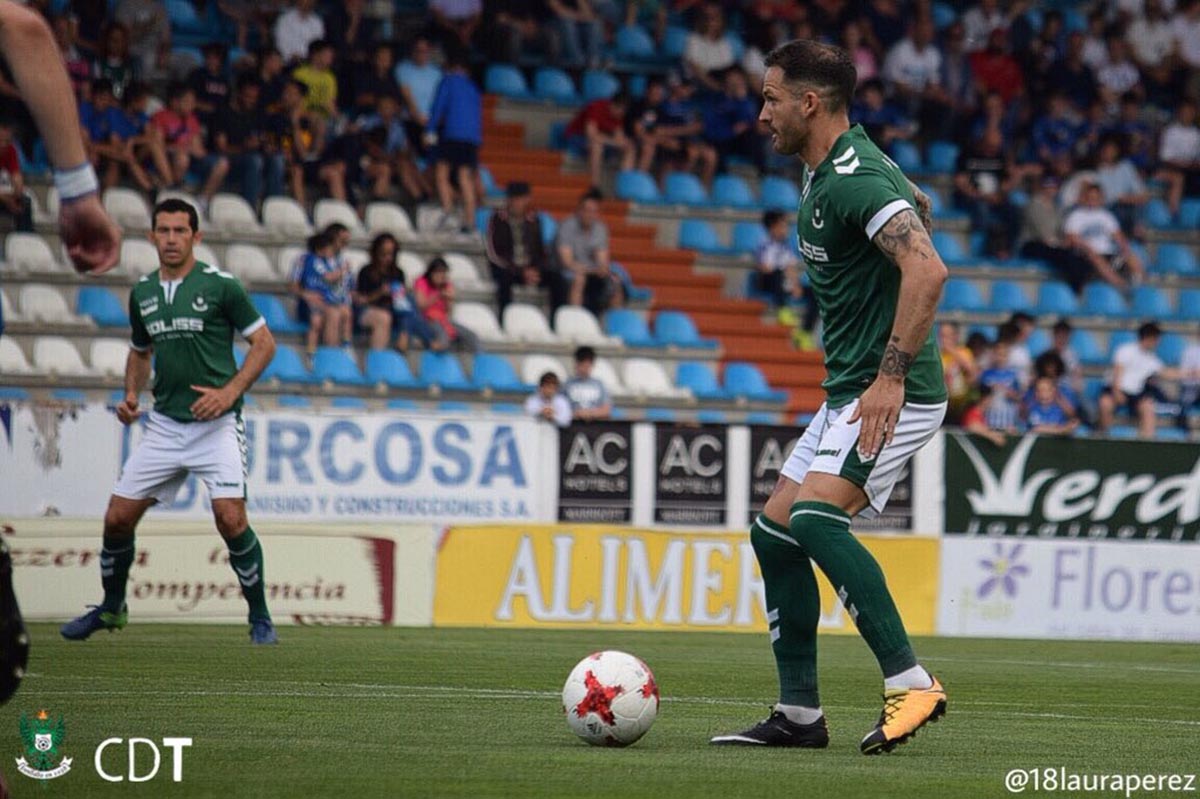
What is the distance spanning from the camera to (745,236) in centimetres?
2427

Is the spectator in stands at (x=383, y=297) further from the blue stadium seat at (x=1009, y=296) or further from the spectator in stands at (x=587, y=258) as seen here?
the blue stadium seat at (x=1009, y=296)

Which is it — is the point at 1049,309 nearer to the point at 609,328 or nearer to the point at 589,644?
the point at 609,328

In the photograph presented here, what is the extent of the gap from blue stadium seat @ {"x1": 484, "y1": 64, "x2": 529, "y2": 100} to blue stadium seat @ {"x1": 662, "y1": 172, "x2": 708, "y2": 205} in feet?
6.73

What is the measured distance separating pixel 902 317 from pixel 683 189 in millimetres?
17695

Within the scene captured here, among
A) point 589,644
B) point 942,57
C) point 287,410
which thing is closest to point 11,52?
point 589,644

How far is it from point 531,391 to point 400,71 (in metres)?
4.95

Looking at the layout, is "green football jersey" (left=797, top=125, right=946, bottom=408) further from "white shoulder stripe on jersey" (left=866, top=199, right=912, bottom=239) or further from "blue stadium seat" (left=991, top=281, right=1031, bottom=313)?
"blue stadium seat" (left=991, top=281, right=1031, bottom=313)

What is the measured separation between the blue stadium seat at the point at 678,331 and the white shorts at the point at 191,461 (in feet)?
33.9

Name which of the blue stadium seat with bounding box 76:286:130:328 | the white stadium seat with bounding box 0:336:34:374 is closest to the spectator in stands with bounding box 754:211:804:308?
the blue stadium seat with bounding box 76:286:130:328

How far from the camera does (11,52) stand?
4.98 m

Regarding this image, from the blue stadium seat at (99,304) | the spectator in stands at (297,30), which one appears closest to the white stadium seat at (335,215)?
the spectator in stands at (297,30)

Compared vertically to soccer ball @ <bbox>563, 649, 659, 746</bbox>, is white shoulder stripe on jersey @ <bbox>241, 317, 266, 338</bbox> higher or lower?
higher

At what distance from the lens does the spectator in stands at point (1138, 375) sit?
22.7 metres

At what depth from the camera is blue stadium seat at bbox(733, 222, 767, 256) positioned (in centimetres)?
2416
